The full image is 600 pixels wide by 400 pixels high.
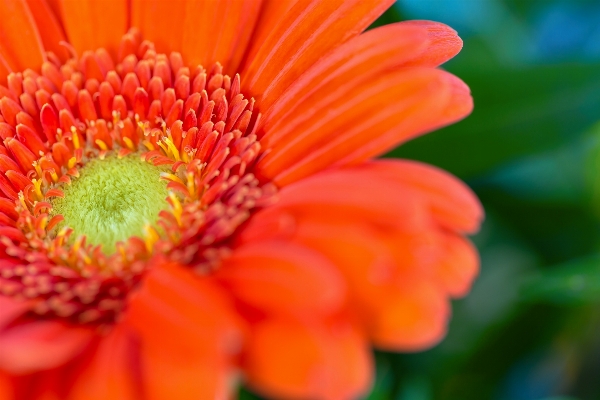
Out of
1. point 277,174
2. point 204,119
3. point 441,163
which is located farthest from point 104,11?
point 441,163

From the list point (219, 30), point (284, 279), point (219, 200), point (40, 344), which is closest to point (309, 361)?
point (284, 279)

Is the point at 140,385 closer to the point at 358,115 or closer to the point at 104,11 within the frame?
the point at 358,115

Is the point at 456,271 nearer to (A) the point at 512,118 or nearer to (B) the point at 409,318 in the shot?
(B) the point at 409,318

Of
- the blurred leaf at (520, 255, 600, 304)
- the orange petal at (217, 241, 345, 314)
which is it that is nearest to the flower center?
the orange petal at (217, 241, 345, 314)

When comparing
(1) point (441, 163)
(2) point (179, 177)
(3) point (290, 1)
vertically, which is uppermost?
(3) point (290, 1)

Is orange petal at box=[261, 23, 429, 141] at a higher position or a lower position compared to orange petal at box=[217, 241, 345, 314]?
higher

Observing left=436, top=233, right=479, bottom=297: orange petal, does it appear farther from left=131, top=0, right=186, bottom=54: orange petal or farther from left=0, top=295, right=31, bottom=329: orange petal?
left=131, top=0, right=186, bottom=54: orange petal

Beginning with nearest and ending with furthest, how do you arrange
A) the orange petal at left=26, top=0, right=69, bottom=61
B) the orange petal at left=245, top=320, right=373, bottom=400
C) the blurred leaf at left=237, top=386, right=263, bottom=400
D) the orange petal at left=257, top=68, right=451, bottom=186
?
the orange petal at left=245, top=320, right=373, bottom=400, the orange petal at left=257, top=68, right=451, bottom=186, the blurred leaf at left=237, top=386, right=263, bottom=400, the orange petal at left=26, top=0, right=69, bottom=61
